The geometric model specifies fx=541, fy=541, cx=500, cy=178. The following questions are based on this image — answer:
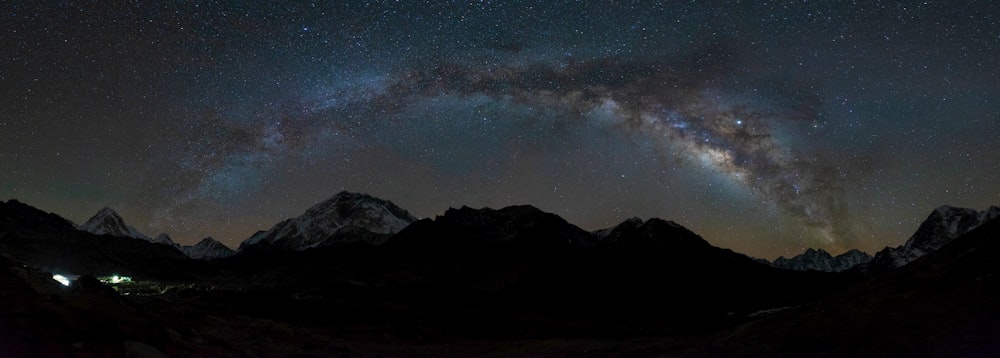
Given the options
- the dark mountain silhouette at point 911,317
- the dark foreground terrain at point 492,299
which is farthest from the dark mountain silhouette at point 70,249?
the dark mountain silhouette at point 911,317

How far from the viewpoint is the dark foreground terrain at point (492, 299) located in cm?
2006

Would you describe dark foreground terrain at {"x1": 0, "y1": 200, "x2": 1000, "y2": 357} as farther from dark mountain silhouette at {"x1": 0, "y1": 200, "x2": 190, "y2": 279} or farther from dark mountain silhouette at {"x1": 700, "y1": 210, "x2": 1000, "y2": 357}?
dark mountain silhouette at {"x1": 0, "y1": 200, "x2": 190, "y2": 279}

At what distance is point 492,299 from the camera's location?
99250 mm

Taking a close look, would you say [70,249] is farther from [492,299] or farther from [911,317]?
[911,317]

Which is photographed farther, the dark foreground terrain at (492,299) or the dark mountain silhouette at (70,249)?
the dark mountain silhouette at (70,249)

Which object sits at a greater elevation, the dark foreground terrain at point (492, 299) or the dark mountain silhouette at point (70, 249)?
the dark mountain silhouette at point (70, 249)

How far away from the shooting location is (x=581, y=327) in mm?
60250

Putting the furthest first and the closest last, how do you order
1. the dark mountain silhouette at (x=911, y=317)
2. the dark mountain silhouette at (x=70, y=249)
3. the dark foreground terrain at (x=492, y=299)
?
the dark mountain silhouette at (x=70, y=249), the dark foreground terrain at (x=492, y=299), the dark mountain silhouette at (x=911, y=317)

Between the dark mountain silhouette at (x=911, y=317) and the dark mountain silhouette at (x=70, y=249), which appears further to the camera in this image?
the dark mountain silhouette at (x=70, y=249)

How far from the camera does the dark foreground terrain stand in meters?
20.1

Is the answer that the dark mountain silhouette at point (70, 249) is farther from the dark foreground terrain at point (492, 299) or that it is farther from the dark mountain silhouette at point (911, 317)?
the dark mountain silhouette at point (911, 317)

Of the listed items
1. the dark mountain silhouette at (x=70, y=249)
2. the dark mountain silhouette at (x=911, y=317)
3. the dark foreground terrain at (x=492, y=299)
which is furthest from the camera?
the dark mountain silhouette at (x=70, y=249)

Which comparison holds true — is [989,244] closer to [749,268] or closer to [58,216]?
[749,268]

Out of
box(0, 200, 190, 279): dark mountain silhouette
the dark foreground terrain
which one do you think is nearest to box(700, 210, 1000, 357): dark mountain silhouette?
the dark foreground terrain
